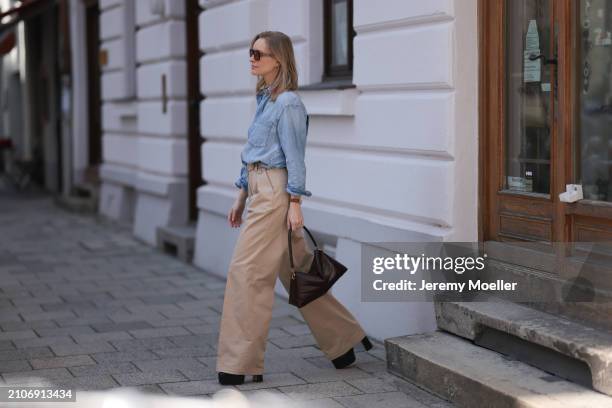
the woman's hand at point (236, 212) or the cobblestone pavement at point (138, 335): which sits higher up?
the woman's hand at point (236, 212)

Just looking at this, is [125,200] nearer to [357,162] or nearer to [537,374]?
[357,162]

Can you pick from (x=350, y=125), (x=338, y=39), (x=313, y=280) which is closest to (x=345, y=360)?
(x=313, y=280)

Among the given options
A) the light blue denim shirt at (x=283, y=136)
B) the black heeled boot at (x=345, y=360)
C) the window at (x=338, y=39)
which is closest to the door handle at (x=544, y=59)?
the light blue denim shirt at (x=283, y=136)

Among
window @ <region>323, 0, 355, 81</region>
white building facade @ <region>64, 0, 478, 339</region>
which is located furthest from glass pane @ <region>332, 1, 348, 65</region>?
white building facade @ <region>64, 0, 478, 339</region>

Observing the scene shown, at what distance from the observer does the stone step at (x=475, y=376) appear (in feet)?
15.5

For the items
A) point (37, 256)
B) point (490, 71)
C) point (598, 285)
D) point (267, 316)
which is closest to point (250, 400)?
point (267, 316)

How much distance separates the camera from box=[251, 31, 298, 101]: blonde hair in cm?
568

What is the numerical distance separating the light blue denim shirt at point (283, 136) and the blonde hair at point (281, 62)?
48 mm

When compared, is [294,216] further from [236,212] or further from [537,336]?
[537,336]

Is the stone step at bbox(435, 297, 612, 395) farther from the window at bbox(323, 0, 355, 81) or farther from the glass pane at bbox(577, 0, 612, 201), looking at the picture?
the window at bbox(323, 0, 355, 81)

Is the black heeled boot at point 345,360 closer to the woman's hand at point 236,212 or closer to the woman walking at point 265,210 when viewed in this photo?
the woman walking at point 265,210

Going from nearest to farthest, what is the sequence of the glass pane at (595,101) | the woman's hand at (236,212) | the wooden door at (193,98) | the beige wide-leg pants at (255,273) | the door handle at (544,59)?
the glass pane at (595,101), the door handle at (544,59), the beige wide-leg pants at (255,273), the woman's hand at (236,212), the wooden door at (193,98)

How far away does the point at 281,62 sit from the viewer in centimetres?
570

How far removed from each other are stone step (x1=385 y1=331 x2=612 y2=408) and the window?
255cm
